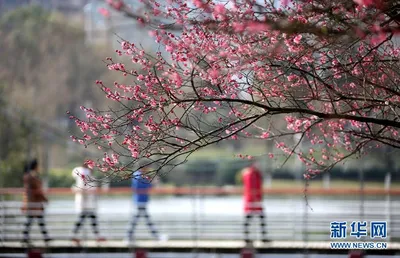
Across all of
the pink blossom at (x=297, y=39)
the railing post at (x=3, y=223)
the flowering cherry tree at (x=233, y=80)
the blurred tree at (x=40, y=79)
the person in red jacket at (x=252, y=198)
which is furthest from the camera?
the blurred tree at (x=40, y=79)

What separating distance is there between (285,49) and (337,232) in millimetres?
6642

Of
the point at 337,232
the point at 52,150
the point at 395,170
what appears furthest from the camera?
the point at 52,150

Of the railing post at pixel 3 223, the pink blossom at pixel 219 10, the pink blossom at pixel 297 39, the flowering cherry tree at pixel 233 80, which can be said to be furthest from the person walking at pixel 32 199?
the pink blossom at pixel 219 10

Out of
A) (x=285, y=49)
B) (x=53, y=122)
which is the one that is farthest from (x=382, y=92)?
(x=53, y=122)

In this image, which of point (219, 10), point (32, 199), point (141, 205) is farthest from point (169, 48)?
point (32, 199)

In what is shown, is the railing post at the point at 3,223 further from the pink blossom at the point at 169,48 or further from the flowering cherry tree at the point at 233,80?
the pink blossom at the point at 169,48

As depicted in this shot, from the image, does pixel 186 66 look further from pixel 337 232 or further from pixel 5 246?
pixel 5 246

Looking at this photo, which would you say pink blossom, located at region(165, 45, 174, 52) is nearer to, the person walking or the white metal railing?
the white metal railing

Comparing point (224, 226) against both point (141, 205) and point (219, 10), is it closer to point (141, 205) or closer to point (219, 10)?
point (141, 205)

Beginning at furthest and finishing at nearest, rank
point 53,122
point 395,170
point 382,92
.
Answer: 1. point 53,122
2. point 395,170
3. point 382,92

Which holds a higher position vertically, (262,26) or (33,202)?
(262,26)

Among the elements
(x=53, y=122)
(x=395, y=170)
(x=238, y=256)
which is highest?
(x=53, y=122)

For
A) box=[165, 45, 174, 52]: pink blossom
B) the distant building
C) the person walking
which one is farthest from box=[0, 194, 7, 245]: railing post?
the distant building

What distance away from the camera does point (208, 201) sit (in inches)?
1512
